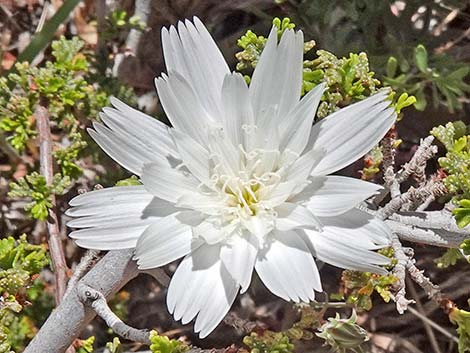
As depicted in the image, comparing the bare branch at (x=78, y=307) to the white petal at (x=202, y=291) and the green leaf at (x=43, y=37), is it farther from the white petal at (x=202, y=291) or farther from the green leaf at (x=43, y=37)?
the green leaf at (x=43, y=37)

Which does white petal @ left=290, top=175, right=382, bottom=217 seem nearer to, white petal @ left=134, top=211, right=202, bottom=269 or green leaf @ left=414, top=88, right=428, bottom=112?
white petal @ left=134, top=211, right=202, bottom=269

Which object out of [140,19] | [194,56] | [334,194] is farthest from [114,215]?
[140,19]

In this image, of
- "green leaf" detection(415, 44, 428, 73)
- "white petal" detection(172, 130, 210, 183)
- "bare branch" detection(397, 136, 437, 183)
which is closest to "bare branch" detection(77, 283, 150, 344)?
"white petal" detection(172, 130, 210, 183)

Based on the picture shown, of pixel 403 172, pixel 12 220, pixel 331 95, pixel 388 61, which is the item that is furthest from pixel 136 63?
pixel 403 172

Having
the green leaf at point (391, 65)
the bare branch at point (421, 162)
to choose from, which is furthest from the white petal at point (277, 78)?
the green leaf at point (391, 65)

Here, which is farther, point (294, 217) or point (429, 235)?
point (429, 235)

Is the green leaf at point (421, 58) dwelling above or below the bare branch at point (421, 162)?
above

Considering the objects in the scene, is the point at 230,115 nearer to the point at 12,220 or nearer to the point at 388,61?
the point at 388,61

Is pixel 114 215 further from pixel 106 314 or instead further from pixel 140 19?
pixel 140 19
